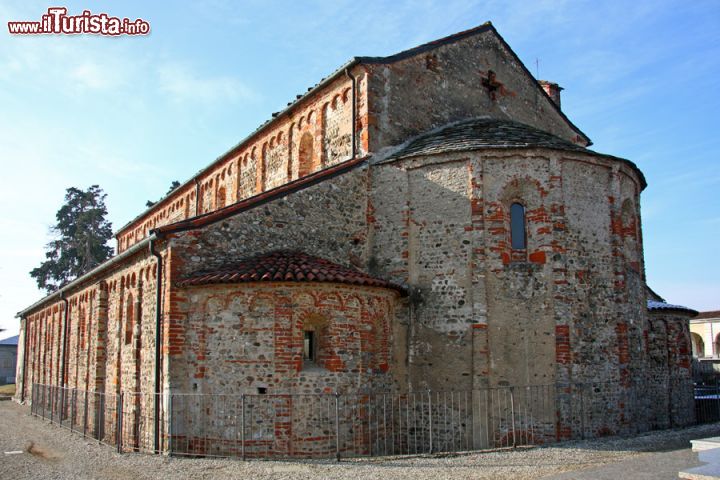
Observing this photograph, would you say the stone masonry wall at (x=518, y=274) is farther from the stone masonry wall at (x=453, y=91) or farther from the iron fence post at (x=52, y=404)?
the iron fence post at (x=52, y=404)

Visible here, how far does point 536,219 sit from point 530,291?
173 cm

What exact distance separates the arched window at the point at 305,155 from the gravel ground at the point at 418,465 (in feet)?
32.4

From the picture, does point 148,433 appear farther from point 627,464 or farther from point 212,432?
point 627,464

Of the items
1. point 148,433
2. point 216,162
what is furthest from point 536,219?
point 216,162

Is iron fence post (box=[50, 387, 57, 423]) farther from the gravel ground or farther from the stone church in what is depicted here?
the gravel ground

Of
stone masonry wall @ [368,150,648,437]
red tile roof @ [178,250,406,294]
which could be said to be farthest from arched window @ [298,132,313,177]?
red tile roof @ [178,250,406,294]

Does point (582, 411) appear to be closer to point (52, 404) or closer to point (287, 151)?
point (287, 151)

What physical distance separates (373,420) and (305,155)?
935cm

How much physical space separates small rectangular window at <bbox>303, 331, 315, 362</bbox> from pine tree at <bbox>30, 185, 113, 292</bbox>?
3643 cm

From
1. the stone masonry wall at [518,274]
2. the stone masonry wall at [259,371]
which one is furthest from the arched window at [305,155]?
the stone masonry wall at [259,371]

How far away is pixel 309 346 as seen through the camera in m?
12.9

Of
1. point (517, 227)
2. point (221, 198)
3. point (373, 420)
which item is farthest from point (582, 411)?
point (221, 198)

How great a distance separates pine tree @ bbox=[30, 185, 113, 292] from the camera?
1773 inches

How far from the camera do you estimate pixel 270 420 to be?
12.1 meters
